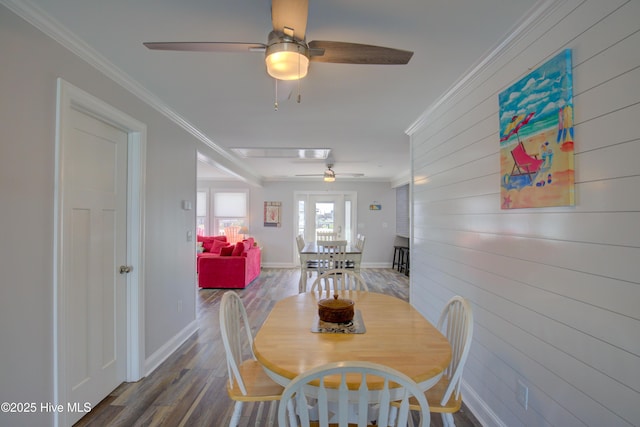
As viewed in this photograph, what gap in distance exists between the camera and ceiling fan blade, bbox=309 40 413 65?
143 cm

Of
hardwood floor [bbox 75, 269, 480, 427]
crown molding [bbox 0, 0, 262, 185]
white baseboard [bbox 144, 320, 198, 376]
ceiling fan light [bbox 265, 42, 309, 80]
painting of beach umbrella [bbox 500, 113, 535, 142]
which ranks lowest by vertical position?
hardwood floor [bbox 75, 269, 480, 427]

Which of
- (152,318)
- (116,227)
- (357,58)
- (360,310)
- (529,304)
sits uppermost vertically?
(357,58)

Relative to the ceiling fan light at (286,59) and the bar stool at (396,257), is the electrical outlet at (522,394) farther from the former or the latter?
the bar stool at (396,257)

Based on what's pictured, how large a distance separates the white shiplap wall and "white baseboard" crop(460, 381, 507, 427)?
0.5 inches

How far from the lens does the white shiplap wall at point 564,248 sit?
1.11 m

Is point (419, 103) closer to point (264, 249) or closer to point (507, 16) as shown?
point (507, 16)

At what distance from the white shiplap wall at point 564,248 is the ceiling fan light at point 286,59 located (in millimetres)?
1183

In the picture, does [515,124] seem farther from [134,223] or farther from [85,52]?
[134,223]

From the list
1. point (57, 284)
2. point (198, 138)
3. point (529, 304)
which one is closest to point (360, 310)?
point (529, 304)

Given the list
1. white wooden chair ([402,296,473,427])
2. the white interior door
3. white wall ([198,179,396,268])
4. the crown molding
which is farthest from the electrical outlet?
white wall ([198,179,396,268])

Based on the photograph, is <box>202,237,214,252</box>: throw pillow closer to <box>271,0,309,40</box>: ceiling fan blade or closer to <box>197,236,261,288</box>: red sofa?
<box>197,236,261,288</box>: red sofa

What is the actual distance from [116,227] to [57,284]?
30.0 inches

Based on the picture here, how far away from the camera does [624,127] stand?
3.67 feet

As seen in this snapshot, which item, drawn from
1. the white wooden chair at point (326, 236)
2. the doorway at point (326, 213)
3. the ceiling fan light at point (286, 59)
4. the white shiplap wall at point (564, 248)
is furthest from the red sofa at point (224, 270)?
the ceiling fan light at point (286, 59)
